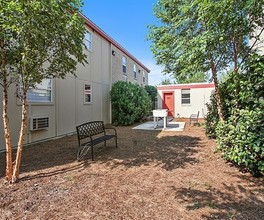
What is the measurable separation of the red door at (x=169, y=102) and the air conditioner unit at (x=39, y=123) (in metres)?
13.4

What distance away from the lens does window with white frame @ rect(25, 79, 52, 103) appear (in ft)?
25.0

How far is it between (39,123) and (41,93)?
4.03 ft

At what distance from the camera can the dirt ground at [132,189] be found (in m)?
2.87

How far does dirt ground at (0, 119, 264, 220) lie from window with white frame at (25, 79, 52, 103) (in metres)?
2.61

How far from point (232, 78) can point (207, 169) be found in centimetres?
256

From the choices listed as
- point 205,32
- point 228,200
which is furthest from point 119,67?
point 228,200

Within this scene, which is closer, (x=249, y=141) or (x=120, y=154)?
(x=249, y=141)

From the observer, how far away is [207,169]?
4656 mm

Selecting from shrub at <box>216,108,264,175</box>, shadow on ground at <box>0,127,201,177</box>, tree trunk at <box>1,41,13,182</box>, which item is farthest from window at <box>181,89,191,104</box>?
tree trunk at <box>1,41,13,182</box>

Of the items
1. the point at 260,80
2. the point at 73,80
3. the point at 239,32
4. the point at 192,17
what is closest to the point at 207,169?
the point at 260,80

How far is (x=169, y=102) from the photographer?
64.6 feet

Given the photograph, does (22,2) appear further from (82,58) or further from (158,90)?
(158,90)

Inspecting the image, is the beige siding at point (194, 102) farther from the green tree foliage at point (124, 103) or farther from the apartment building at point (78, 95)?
the green tree foliage at point (124, 103)

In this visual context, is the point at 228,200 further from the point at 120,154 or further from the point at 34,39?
the point at 34,39
